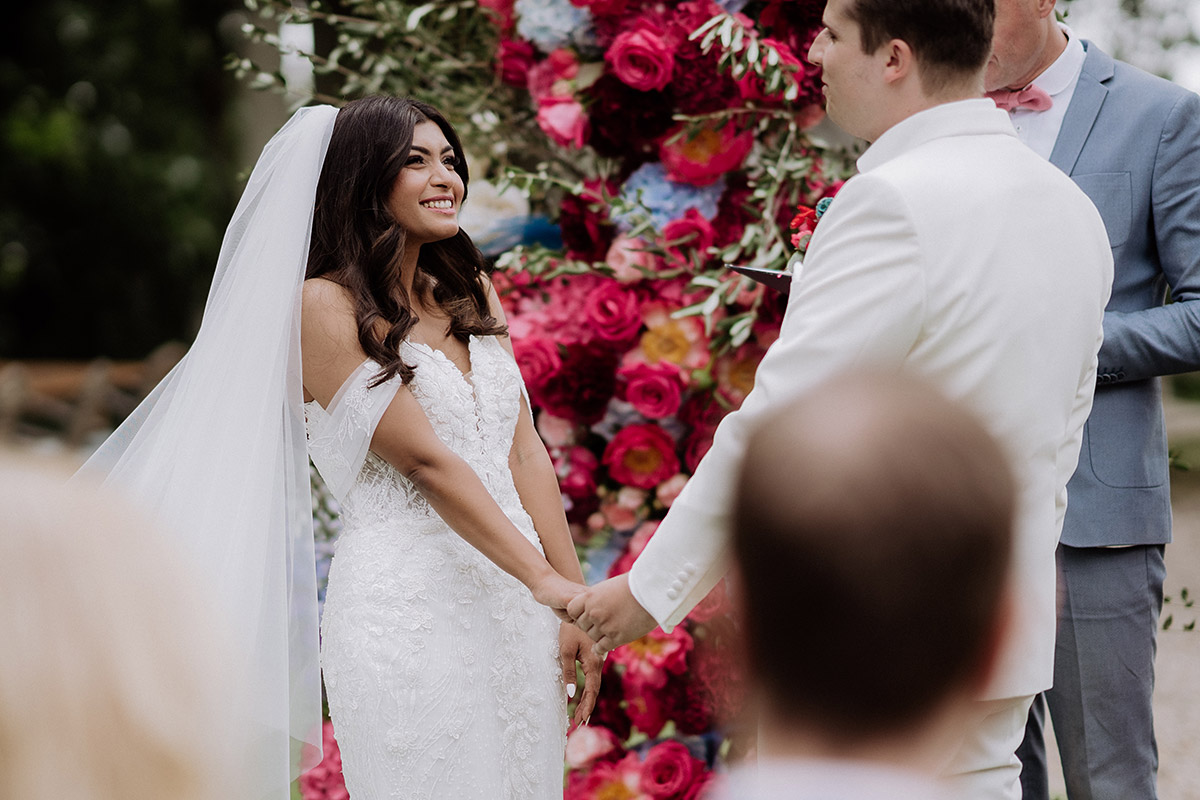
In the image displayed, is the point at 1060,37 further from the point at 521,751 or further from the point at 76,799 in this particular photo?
the point at 76,799

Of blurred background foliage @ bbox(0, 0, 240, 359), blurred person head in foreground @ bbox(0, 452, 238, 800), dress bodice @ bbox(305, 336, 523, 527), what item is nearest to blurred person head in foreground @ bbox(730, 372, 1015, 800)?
blurred person head in foreground @ bbox(0, 452, 238, 800)

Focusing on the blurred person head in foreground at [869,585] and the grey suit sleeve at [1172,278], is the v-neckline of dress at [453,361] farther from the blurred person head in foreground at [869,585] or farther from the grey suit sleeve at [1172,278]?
the blurred person head in foreground at [869,585]

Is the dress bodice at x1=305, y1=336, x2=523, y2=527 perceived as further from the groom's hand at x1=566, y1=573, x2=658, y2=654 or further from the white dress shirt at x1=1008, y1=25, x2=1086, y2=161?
the white dress shirt at x1=1008, y1=25, x2=1086, y2=161

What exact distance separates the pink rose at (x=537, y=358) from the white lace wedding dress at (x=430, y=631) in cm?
65

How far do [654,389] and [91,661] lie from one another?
8.61 feet

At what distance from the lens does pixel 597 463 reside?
3.72 m

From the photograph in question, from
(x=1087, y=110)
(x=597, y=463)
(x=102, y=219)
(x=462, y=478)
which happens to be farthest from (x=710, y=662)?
(x=102, y=219)

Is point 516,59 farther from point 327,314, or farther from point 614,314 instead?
point 327,314

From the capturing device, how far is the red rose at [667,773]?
11.3 ft

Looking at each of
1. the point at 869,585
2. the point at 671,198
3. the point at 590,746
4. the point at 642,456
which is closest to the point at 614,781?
the point at 590,746

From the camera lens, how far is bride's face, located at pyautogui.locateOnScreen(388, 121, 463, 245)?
2.81 meters

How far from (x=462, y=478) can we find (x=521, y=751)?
652 mm

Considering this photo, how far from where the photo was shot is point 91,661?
0.93 metres

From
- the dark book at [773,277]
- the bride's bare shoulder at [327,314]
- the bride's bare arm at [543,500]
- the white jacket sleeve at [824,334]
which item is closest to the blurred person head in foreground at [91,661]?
the white jacket sleeve at [824,334]
